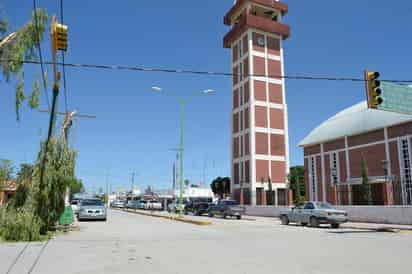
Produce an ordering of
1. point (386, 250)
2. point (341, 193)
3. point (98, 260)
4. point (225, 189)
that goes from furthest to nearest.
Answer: point (225, 189) → point (341, 193) → point (386, 250) → point (98, 260)

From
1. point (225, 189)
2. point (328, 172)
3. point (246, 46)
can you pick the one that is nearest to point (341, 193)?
point (328, 172)

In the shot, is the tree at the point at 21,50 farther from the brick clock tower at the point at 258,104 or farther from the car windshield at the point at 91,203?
the brick clock tower at the point at 258,104

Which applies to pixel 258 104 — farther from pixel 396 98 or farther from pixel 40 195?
pixel 40 195

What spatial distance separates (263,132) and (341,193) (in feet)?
85.4

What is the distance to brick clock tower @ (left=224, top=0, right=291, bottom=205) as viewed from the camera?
200 feet

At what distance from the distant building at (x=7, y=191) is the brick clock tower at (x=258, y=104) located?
142ft

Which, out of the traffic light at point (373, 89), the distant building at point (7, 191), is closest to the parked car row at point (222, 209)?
the traffic light at point (373, 89)

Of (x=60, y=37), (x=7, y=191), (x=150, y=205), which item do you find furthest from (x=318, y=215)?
(x=150, y=205)

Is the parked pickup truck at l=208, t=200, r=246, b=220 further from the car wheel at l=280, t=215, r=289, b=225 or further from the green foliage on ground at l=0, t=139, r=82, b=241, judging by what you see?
the green foliage on ground at l=0, t=139, r=82, b=241

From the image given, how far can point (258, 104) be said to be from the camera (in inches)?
2441

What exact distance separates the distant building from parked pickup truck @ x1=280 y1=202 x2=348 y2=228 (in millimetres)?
16089

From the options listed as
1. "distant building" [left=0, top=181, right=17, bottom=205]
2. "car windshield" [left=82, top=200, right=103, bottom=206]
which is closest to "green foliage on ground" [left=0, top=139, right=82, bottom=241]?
"distant building" [left=0, top=181, right=17, bottom=205]

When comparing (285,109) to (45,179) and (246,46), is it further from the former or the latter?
(45,179)

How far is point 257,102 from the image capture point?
61.9 metres
